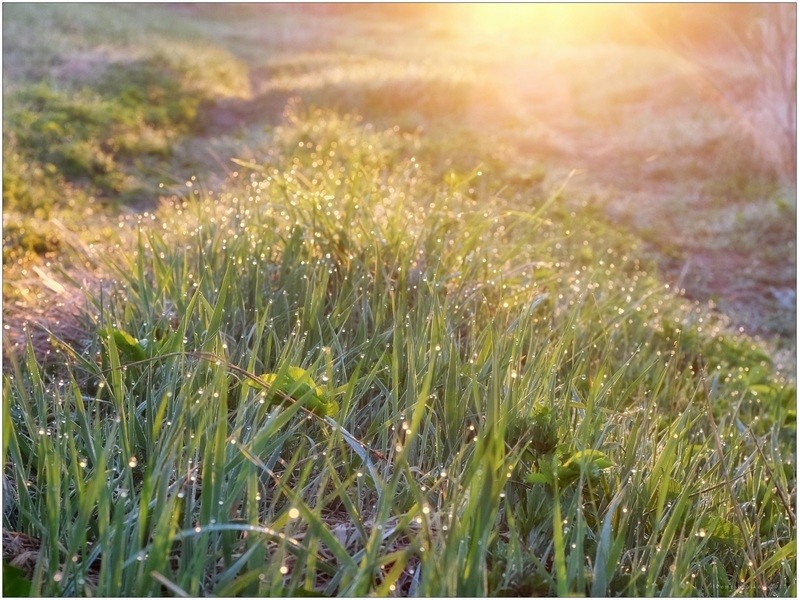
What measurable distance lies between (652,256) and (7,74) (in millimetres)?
7473

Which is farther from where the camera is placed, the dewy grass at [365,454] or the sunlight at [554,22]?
the sunlight at [554,22]

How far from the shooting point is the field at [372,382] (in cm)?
127

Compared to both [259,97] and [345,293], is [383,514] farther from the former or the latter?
[259,97]

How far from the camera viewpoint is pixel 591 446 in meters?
1.72

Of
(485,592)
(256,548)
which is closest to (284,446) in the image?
(256,548)

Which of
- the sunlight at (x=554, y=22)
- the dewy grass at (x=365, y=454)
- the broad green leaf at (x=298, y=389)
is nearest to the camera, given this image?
the dewy grass at (x=365, y=454)

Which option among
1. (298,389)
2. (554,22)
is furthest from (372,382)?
(554,22)

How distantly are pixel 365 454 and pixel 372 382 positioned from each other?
44 cm

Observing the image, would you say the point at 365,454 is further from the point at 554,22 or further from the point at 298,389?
the point at 554,22

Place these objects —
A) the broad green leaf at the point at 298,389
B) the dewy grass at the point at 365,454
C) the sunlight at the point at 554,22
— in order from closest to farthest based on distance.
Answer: the dewy grass at the point at 365,454
the broad green leaf at the point at 298,389
the sunlight at the point at 554,22

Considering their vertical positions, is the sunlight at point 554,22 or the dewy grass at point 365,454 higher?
the sunlight at point 554,22

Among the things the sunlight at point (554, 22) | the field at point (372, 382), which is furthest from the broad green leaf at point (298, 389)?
the sunlight at point (554, 22)

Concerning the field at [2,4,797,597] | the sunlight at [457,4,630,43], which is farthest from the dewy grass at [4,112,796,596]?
the sunlight at [457,4,630,43]

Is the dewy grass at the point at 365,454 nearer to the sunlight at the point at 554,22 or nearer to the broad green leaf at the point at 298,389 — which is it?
the broad green leaf at the point at 298,389
